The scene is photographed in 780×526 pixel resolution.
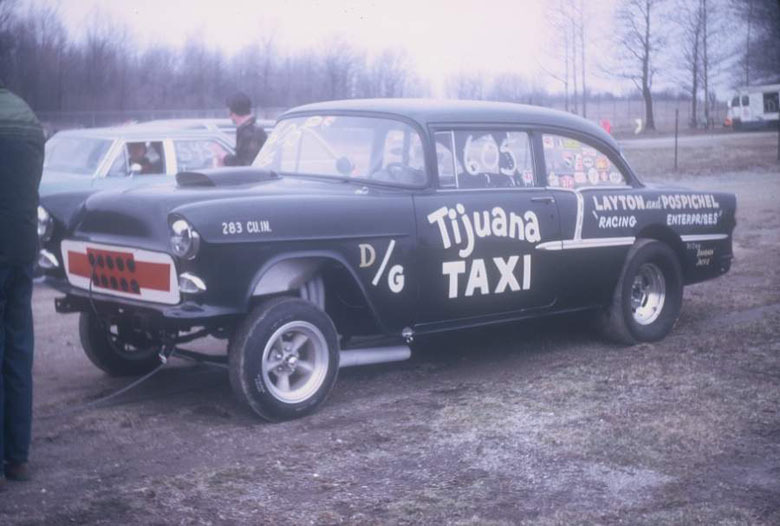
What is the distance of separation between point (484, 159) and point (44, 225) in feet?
9.34

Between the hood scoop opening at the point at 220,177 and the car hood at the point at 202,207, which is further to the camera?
the hood scoop opening at the point at 220,177

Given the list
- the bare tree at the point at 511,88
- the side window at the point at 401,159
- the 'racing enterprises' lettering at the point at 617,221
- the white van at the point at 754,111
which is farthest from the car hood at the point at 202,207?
the white van at the point at 754,111

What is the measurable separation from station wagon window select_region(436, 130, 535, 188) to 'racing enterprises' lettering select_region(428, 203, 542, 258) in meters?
0.21

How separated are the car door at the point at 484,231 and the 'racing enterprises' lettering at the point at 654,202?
55cm

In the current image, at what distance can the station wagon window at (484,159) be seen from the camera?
630 centimetres

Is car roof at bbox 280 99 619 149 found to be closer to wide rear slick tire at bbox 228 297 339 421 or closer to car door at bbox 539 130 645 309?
car door at bbox 539 130 645 309

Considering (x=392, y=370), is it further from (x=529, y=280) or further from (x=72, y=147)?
(x=72, y=147)

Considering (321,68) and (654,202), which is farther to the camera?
(321,68)

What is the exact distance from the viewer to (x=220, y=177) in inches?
237

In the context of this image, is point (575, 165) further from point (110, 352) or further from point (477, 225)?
point (110, 352)

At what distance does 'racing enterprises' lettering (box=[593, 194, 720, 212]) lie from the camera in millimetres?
7105

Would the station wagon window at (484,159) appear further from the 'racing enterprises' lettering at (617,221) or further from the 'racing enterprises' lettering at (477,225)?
the 'racing enterprises' lettering at (617,221)

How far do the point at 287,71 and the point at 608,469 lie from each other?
57.5 ft

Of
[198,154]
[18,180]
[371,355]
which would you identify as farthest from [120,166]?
[18,180]
